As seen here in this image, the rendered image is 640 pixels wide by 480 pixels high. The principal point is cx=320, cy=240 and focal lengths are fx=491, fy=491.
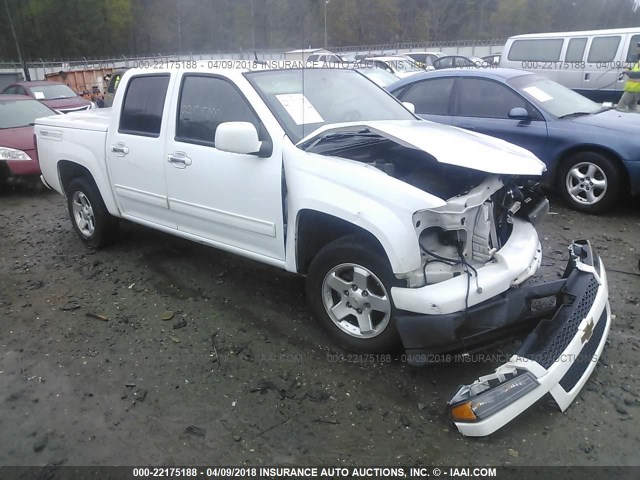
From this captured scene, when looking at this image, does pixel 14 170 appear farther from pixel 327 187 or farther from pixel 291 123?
pixel 327 187

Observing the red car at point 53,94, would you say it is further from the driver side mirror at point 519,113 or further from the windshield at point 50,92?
the driver side mirror at point 519,113

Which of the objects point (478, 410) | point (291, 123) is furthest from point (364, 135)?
point (478, 410)

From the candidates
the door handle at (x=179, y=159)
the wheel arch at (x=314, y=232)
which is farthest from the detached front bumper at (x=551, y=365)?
the door handle at (x=179, y=159)

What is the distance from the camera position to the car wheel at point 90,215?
4.79m

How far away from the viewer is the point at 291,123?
3.30 metres

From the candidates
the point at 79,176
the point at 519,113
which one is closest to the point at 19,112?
the point at 79,176

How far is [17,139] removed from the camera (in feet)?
25.2

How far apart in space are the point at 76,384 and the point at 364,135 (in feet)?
7.94

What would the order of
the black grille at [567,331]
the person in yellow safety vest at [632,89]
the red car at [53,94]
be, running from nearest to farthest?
the black grille at [567,331], the person in yellow safety vest at [632,89], the red car at [53,94]

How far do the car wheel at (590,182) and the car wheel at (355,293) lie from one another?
367 centimetres

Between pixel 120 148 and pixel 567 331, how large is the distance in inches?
146

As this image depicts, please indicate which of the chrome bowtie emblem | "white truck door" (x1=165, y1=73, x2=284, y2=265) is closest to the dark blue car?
the chrome bowtie emblem

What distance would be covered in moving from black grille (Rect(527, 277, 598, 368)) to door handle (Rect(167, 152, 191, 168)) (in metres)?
2.67

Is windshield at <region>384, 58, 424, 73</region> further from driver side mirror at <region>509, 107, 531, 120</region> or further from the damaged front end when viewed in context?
the damaged front end
